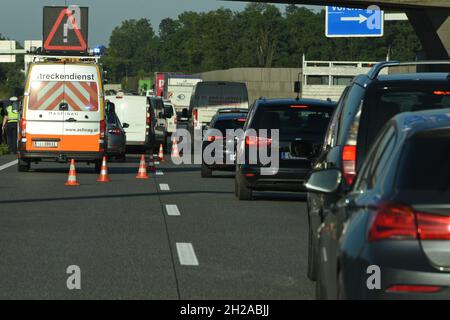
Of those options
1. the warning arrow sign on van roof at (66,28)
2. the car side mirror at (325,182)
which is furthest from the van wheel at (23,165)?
the car side mirror at (325,182)

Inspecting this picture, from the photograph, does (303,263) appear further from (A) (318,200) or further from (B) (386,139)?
(B) (386,139)

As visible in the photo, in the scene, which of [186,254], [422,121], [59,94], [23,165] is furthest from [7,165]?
[422,121]

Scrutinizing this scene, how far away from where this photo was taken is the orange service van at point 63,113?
2717 cm

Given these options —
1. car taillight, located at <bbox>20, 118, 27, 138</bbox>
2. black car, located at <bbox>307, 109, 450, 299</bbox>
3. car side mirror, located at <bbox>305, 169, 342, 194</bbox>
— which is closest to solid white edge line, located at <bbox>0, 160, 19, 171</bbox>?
car taillight, located at <bbox>20, 118, 27, 138</bbox>

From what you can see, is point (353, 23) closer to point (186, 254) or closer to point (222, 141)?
point (222, 141)

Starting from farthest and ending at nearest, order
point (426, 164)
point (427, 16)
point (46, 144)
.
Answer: point (427, 16) → point (46, 144) → point (426, 164)

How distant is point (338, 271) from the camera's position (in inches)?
253

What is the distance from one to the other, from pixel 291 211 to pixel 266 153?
1.89 metres

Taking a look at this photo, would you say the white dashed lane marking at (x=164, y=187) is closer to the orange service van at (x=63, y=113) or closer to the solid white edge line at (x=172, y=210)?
the orange service van at (x=63, y=113)

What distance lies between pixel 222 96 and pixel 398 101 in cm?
4094

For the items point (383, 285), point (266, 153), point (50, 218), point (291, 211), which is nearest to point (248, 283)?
point (383, 285)

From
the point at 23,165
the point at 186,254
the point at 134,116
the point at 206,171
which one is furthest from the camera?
the point at 134,116

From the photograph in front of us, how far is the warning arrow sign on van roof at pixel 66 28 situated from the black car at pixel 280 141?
18725 millimetres

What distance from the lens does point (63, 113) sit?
2741cm
